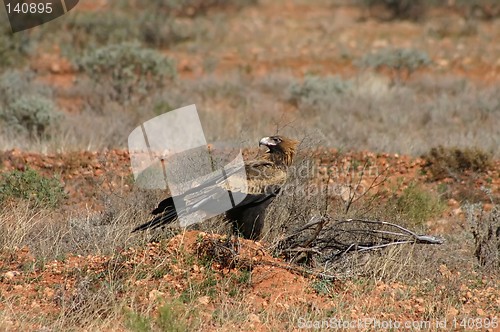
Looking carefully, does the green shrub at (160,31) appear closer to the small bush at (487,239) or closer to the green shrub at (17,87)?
the green shrub at (17,87)

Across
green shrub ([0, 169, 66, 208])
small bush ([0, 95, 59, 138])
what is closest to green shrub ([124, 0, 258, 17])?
small bush ([0, 95, 59, 138])

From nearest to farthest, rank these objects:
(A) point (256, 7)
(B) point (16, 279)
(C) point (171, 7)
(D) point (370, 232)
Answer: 1. (B) point (16, 279)
2. (D) point (370, 232)
3. (C) point (171, 7)
4. (A) point (256, 7)

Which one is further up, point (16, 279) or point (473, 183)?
point (16, 279)

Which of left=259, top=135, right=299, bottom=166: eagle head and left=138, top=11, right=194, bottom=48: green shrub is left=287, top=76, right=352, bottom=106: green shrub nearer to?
left=138, top=11, right=194, bottom=48: green shrub

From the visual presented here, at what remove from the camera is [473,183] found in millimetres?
9867

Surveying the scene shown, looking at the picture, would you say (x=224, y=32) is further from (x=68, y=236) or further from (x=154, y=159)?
(x=68, y=236)

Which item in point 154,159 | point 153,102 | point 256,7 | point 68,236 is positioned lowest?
point 256,7

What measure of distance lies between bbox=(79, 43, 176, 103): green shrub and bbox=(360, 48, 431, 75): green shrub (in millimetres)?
5561

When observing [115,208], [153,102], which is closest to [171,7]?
[153,102]

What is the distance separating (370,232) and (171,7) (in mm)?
20685

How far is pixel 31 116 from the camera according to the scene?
12188 mm

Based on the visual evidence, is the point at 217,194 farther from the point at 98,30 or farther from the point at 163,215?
the point at 98,30

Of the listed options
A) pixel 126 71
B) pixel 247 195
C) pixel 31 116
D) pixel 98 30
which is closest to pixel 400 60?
pixel 126 71

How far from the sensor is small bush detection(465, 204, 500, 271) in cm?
707
